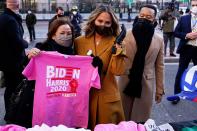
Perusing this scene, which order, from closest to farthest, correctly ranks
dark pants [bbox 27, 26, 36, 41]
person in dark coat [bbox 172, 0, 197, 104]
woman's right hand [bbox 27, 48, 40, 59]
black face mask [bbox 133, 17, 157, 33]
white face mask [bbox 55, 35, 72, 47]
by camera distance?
woman's right hand [bbox 27, 48, 40, 59] < white face mask [bbox 55, 35, 72, 47] < black face mask [bbox 133, 17, 157, 33] < person in dark coat [bbox 172, 0, 197, 104] < dark pants [bbox 27, 26, 36, 41]

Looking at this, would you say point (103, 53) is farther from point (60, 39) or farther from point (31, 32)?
point (31, 32)

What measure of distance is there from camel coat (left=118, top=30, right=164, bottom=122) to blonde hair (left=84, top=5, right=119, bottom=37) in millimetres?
493

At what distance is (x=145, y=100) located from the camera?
4.03 metres

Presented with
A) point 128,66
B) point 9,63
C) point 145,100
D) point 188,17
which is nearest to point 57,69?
point 128,66

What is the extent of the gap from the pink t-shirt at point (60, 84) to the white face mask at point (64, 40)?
0.12 m

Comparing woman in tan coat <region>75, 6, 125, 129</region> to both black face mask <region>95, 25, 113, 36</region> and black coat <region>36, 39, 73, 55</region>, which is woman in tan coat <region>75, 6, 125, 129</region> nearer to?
black face mask <region>95, 25, 113, 36</region>

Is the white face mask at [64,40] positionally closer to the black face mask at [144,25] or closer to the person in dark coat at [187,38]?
the black face mask at [144,25]

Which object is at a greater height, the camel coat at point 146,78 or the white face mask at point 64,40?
the white face mask at point 64,40

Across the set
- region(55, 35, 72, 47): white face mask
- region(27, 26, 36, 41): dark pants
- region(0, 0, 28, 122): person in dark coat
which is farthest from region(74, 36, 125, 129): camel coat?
region(27, 26, 36, 41): dark pants

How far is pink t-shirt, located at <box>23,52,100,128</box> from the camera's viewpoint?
3271mm

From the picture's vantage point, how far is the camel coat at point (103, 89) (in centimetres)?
335

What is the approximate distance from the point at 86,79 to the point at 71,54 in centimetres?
25

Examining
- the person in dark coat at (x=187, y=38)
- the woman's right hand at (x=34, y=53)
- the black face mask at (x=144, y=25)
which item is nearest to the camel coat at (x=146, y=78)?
the black face mask at (x=144, y=25)

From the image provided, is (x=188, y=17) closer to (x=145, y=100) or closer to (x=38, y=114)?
(x=145, y=100)
